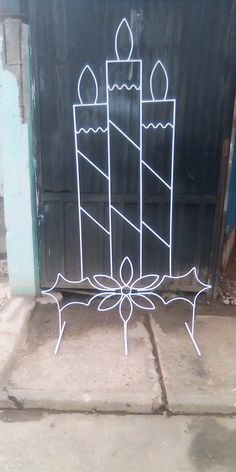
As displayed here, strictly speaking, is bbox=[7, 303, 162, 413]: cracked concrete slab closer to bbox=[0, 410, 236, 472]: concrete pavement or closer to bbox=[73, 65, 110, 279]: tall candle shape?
bbox=[0, 410, 236, 472]: concrete pavement

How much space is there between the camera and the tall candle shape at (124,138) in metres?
3.23

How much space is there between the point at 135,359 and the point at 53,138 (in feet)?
6.01

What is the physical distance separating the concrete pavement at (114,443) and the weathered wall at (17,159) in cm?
141

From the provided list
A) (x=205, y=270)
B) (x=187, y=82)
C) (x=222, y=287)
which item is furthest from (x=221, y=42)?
(x=222, y=287)

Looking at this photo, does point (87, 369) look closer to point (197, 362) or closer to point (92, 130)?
point (197, 362)

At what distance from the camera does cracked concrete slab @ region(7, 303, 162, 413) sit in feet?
8.57

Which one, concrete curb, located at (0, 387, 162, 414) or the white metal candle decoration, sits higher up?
the white metal candle decoration

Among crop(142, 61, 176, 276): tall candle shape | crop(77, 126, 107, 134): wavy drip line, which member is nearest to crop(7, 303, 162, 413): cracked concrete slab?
crop(142, 61, 176, 276): tall candle shape

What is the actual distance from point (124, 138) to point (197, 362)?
180 centimetres

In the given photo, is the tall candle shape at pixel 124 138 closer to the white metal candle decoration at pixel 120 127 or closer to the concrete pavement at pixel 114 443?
the white metal candle decoration at pixel 120 127

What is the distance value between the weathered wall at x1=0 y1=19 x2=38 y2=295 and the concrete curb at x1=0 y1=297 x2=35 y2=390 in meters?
0.17

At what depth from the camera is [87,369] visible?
288 centimetres

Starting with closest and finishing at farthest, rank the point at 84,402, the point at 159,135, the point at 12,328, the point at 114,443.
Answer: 1. the point at 114,443
2. the point at 84,402
3. the point at 12,328
4. the point at 159,135

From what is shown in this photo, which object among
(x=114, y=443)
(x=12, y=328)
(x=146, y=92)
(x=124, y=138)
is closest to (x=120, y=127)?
(x=124, y=138)
